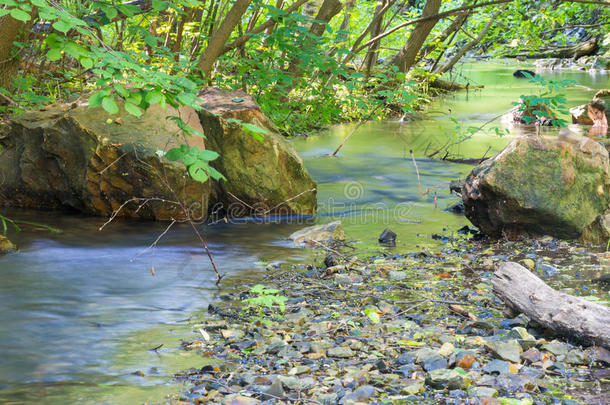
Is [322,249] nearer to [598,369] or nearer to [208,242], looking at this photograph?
[208,242]

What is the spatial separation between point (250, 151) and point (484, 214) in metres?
2.85

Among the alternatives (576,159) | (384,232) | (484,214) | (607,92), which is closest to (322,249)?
(384,232)

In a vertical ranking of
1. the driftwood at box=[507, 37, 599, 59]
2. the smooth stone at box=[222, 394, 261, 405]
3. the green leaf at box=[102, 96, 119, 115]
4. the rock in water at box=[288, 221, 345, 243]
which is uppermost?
the driftwood at box=[507, 37, 599, 59]

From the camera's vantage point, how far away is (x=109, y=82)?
3938 millimetres

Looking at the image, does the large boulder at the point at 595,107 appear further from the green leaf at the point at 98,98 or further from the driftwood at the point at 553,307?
the green leaf at the point at 98,98

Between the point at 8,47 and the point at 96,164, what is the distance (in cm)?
249

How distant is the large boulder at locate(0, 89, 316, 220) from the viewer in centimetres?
663

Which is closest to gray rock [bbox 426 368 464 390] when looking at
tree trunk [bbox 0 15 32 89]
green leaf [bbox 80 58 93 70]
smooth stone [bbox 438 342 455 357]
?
smooth stone [bbox 438 342 455 357]

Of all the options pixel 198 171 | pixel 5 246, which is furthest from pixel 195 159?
pixel 5 246

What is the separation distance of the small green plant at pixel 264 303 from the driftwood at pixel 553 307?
140 cm

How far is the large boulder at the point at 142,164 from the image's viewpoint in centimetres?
663

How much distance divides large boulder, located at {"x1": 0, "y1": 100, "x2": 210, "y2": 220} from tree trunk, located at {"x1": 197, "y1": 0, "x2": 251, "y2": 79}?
6.60ft

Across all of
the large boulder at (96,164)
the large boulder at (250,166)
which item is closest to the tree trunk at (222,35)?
the large boulder at (250,166)

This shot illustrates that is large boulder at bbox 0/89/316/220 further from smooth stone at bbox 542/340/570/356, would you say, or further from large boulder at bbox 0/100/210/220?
smooth stone at bbox 542/340/570/356
